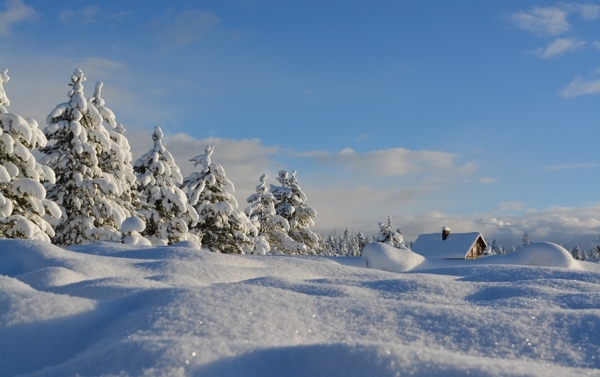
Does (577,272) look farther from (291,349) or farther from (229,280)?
(291,349)

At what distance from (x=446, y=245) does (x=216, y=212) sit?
2313 centimetres

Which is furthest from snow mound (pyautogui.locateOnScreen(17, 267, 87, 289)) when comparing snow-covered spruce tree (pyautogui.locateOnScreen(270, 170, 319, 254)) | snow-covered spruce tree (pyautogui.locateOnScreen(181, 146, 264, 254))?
snow-covered spruce tree (pyautogui.locateOnScreen(270, 170, 319, 254))

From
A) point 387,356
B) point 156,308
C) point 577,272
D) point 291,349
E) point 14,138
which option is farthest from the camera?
point 14,138

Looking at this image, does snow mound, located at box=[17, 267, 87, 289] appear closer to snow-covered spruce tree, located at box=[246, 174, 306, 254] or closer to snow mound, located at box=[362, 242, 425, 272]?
snow mound, located at box=[362, 242, 425, 272]

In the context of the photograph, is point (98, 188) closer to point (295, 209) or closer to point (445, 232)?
point (295, 209)

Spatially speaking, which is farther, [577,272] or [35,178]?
[35,178]

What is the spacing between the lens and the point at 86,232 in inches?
691

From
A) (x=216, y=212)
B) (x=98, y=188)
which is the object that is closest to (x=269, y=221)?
(x=216, y=212)

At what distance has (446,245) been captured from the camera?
39.0m

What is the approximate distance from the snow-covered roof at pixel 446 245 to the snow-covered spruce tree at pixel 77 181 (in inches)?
1010

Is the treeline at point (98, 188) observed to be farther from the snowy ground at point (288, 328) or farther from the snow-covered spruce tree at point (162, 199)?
the snowy ground at point (288, 328)

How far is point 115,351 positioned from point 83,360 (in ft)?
0.37

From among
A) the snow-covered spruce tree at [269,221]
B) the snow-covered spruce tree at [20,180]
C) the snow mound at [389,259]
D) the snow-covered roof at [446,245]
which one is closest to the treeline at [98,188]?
the snow-covered spruce tree at [20,180]

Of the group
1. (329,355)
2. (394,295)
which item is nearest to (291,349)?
(329,355)
